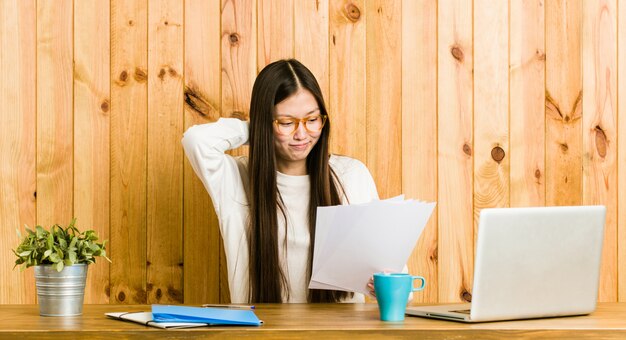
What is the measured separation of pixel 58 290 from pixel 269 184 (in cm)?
82

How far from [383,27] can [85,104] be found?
101cm

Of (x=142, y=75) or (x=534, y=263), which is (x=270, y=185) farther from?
(x=534, y=263)

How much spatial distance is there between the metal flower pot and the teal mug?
0.61 m

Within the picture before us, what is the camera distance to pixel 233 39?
8.00 feet

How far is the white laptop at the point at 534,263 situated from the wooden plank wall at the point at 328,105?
40.3 inches

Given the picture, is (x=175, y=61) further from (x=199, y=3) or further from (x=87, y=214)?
(x=87, y=214)

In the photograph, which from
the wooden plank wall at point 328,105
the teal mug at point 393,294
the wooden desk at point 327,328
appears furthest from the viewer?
the wooden plank wall at point 328,105

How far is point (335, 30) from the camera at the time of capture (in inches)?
96.8

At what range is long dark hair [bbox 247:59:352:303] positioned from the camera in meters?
2.16

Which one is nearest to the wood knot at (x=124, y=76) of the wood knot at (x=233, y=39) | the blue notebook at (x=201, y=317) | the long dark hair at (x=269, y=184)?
the wood knot at (x=233, y=39)

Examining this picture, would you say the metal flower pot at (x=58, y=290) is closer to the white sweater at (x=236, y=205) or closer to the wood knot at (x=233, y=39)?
the white sweater at (x=236, y=205)

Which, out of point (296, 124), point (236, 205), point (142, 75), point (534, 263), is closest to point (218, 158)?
point (236, 205)

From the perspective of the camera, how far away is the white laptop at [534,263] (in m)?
1.35

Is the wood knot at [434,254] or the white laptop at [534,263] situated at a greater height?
the white laptop at [534,263]
